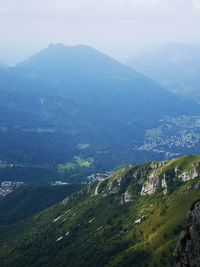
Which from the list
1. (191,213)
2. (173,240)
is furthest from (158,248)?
(191,213)

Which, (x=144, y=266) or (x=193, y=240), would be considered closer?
→ (x=193, y=240)

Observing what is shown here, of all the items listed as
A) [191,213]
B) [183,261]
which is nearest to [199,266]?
[183,261]

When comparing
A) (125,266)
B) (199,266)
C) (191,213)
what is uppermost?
(191,213)

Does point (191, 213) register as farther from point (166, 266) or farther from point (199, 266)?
point (166, 266)

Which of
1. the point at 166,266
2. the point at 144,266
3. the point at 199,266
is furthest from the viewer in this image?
the point at 144,266

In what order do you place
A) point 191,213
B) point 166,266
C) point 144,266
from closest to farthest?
point 191,213 < point 166,266 < point 144,266

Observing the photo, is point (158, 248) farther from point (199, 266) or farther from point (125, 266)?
point (199, 266)

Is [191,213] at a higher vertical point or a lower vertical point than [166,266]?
higher
